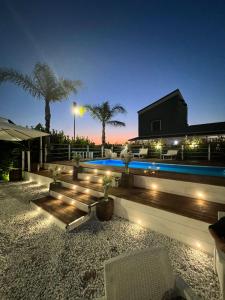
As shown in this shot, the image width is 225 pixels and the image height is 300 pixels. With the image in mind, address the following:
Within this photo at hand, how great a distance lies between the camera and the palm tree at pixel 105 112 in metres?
16.2

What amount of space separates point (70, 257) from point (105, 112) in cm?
1492

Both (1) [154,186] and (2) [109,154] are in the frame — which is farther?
(2) [109,154]

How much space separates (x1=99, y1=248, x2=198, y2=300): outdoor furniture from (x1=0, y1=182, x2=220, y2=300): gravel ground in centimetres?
123

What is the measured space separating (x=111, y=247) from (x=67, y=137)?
10.0 m

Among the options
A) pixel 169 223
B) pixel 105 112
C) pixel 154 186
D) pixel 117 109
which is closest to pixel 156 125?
pixel 117 109

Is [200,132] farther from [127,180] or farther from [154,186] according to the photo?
[127,180]

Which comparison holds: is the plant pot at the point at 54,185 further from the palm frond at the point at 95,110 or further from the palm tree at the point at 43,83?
the palm frond at the point at 95,110

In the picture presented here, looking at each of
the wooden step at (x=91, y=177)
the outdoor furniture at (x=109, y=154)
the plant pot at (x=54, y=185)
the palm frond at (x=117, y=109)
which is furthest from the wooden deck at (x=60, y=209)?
the palm frond at (x=117, y=109)

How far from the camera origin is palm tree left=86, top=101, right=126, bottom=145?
16.2 meters

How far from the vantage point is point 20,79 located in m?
9.61

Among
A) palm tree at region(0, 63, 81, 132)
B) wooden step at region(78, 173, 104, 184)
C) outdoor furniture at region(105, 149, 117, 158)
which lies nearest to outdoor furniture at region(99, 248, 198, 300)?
wooden step at region(78, 173, 104, 184)

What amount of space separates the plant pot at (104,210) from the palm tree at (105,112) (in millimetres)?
12539

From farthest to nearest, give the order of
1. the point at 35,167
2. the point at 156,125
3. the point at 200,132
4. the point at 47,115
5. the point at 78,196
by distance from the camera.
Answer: the point at 156,125, the point at 200,132, the point at 47,115, the point at 35,167, the point at 78,196

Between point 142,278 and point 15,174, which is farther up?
point 142,278
